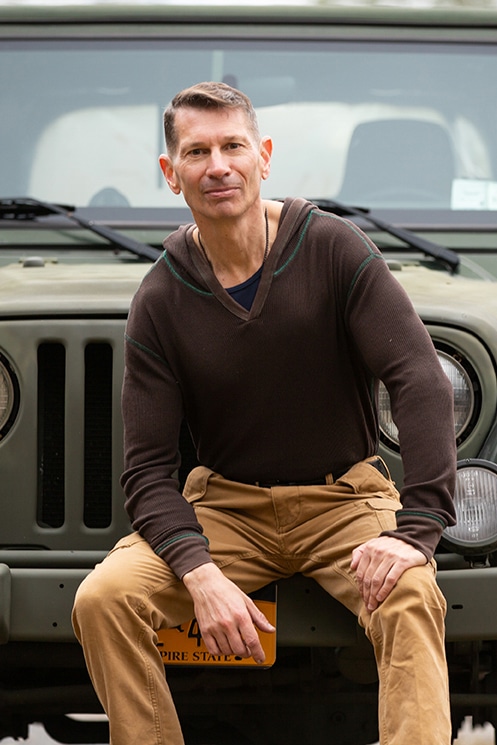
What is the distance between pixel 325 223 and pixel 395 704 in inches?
43.2

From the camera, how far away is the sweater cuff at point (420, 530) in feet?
8.81

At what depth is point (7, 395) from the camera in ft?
10.1

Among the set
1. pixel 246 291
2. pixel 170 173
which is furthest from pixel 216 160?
pixel 246 291

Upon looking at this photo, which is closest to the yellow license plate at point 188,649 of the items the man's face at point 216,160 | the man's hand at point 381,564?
the man's hand at point 381,564

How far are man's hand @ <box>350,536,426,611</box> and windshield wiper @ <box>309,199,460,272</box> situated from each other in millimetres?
1293

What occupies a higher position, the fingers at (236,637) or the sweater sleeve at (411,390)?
the sweater sleeve at (411,390)

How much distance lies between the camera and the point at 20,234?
13.0ft

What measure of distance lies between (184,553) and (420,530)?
0.51 metres

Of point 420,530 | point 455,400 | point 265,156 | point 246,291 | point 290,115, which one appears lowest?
point 420,530

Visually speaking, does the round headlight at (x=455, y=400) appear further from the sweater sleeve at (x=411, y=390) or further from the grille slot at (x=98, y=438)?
the grille slot at (x=98, y=438)

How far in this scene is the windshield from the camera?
4.05m

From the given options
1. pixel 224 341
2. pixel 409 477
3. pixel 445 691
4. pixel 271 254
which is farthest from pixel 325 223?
pixel 445 691

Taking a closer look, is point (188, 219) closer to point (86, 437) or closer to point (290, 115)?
point (290, 115)

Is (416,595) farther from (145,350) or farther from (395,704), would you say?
(145,350)
